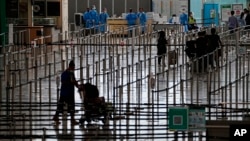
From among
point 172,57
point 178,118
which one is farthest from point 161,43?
point 178,118

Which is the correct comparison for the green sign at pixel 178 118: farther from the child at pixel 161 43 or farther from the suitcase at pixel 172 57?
the child at pixel 161 43

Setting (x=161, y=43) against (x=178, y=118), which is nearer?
(x=178, y=118)

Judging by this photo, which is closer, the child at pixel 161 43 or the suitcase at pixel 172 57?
the suitcase at pixel 172 57

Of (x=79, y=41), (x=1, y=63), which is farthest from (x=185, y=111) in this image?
(x=79, y=41)

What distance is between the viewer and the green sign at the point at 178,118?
51.0 ft

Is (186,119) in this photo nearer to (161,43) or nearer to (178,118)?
(178,118)

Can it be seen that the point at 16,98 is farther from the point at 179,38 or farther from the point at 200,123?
the point at 179,38

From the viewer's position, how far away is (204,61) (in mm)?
34219

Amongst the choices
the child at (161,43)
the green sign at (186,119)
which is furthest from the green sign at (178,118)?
the child at (161,43)

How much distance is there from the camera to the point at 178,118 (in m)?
15.6

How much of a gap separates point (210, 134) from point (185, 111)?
2418 millimetres

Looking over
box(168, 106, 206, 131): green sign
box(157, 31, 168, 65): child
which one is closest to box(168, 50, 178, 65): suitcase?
box(157, 31, 168, 65): child

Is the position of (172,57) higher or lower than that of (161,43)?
lower

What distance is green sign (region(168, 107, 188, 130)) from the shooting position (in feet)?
51.0
